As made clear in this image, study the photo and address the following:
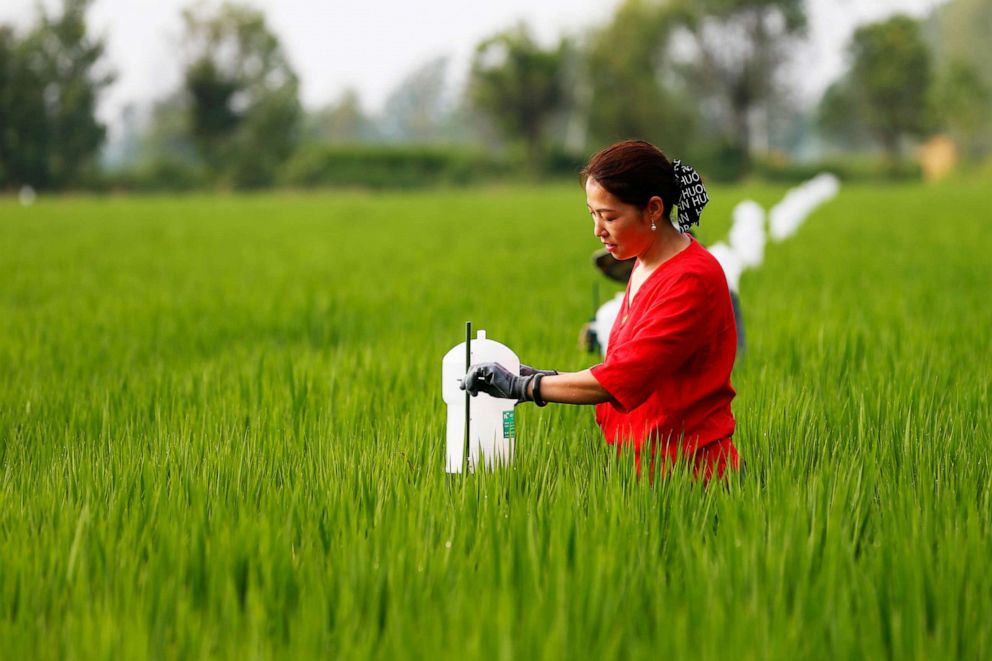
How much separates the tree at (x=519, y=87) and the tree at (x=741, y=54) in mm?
7552

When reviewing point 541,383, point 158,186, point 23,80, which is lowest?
point 541,383

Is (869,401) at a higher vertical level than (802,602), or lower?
higher

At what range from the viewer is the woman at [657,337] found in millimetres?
2080

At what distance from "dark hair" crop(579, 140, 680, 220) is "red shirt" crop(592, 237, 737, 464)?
0.56 ft

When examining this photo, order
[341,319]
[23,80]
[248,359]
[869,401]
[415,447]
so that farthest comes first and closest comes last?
[23,80], [341,319], [248,359], [869,401], [415,447]

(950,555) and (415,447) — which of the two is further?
(415,447)

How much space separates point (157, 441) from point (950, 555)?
6.47 ft

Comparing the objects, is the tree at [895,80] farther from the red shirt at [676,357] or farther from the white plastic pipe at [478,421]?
the white plastic pipe at [478,421]

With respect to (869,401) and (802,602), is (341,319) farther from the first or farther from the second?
(802,602)

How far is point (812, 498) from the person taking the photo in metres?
1.94

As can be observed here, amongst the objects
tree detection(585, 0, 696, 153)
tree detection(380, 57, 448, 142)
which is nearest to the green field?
tree detection(585, 0, 696, 153)

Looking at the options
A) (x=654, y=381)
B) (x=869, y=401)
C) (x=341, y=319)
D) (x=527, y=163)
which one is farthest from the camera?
(x=527, y=163)

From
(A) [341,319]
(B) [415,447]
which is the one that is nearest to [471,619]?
(B) [415,447]

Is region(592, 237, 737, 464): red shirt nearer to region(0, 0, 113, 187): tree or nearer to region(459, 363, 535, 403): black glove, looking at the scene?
region(459, 363, 535, 403): black glove
